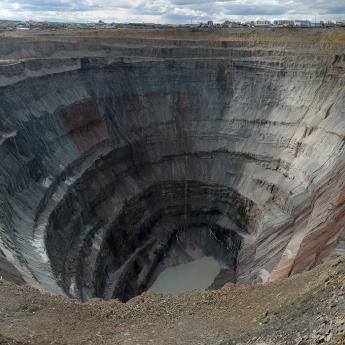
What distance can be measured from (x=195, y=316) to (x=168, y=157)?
3016 centimetres

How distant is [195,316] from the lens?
17031mm

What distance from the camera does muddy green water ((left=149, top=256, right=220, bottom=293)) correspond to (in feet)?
121

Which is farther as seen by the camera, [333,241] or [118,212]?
[118,212]

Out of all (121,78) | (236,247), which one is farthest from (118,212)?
(121,78)

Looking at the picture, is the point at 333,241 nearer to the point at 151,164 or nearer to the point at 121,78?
the point at 151,164

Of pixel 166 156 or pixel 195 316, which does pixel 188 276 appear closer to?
pixel 166 156

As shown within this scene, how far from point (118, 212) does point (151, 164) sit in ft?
25.9

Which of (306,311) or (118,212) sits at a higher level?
(118,212)

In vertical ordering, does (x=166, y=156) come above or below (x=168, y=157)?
above

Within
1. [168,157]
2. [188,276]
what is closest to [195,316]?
[188,276]

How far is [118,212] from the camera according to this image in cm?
3938

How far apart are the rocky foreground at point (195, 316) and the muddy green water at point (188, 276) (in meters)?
18.4

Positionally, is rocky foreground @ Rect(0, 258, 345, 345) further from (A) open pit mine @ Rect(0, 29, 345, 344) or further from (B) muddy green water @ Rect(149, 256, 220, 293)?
(B) muddy green water @ Rect(149, 256, 220, 293)

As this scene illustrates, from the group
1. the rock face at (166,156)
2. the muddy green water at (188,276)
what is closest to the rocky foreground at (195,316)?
the rock face at (166,156)
